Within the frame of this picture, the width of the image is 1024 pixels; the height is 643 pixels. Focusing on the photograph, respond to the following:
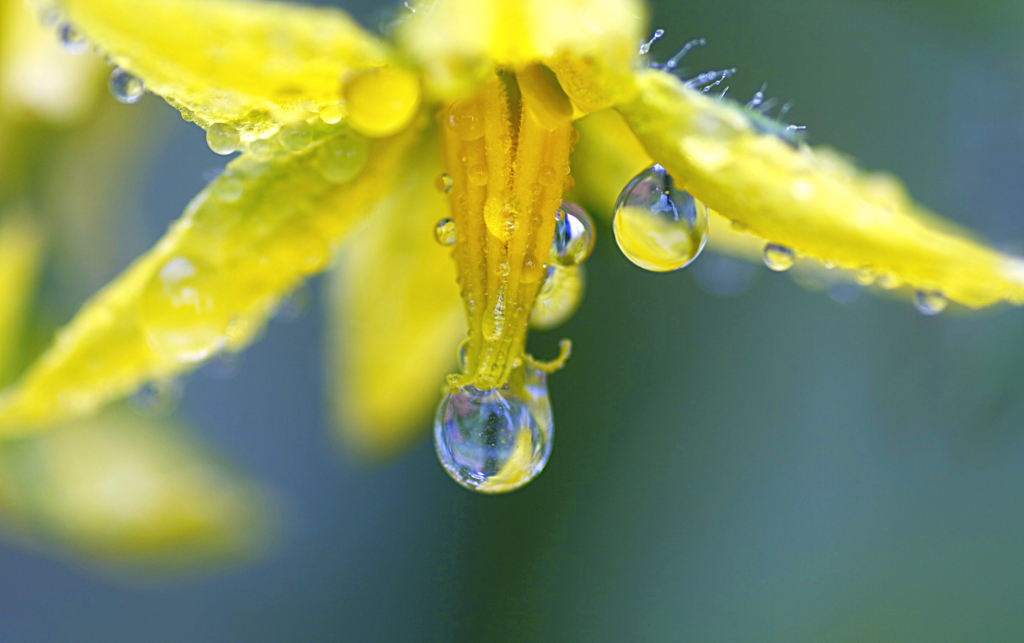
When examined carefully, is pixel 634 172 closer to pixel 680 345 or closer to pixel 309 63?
pixel 309 63

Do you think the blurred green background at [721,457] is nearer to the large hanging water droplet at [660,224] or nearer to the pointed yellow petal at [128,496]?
the pointed yellow petal at [128,496]

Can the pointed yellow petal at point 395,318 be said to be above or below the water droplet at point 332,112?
below

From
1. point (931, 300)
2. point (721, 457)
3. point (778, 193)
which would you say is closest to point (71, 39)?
point (778, 193)

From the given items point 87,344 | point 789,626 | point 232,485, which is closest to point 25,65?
point 87,344

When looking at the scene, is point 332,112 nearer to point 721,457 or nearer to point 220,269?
point 220,269

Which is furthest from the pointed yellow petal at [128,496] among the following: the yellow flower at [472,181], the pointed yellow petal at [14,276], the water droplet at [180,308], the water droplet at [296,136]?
the water droplet at [296,136]

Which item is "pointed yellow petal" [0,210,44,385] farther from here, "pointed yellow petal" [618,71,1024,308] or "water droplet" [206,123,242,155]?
"pointed yellow petal" [618,71,1024,308]
